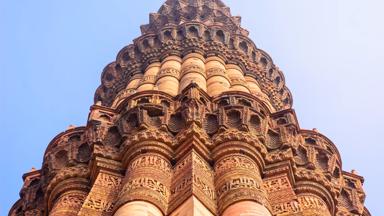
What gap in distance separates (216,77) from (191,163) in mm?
4178

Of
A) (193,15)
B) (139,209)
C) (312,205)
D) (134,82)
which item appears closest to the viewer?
(139,209)

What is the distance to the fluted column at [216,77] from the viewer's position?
39.0 ft

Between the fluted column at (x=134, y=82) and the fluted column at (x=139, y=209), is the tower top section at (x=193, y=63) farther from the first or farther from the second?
the fluted column at (x=139, y=209)

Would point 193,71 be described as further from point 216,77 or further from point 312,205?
point 312,205

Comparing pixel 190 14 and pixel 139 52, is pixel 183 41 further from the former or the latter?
pixel 190 14

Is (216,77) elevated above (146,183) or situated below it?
above

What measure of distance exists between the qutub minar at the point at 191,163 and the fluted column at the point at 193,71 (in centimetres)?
5

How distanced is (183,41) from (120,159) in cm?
566

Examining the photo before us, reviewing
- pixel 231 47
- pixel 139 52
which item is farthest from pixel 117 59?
pixel 231 47

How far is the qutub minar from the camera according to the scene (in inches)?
314

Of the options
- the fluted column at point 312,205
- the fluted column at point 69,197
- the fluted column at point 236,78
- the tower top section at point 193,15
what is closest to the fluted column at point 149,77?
the fluted column at point 236,78

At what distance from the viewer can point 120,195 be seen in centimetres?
800

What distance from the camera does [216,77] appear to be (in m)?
12.6

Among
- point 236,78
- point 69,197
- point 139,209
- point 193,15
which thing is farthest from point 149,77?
point 139,209
